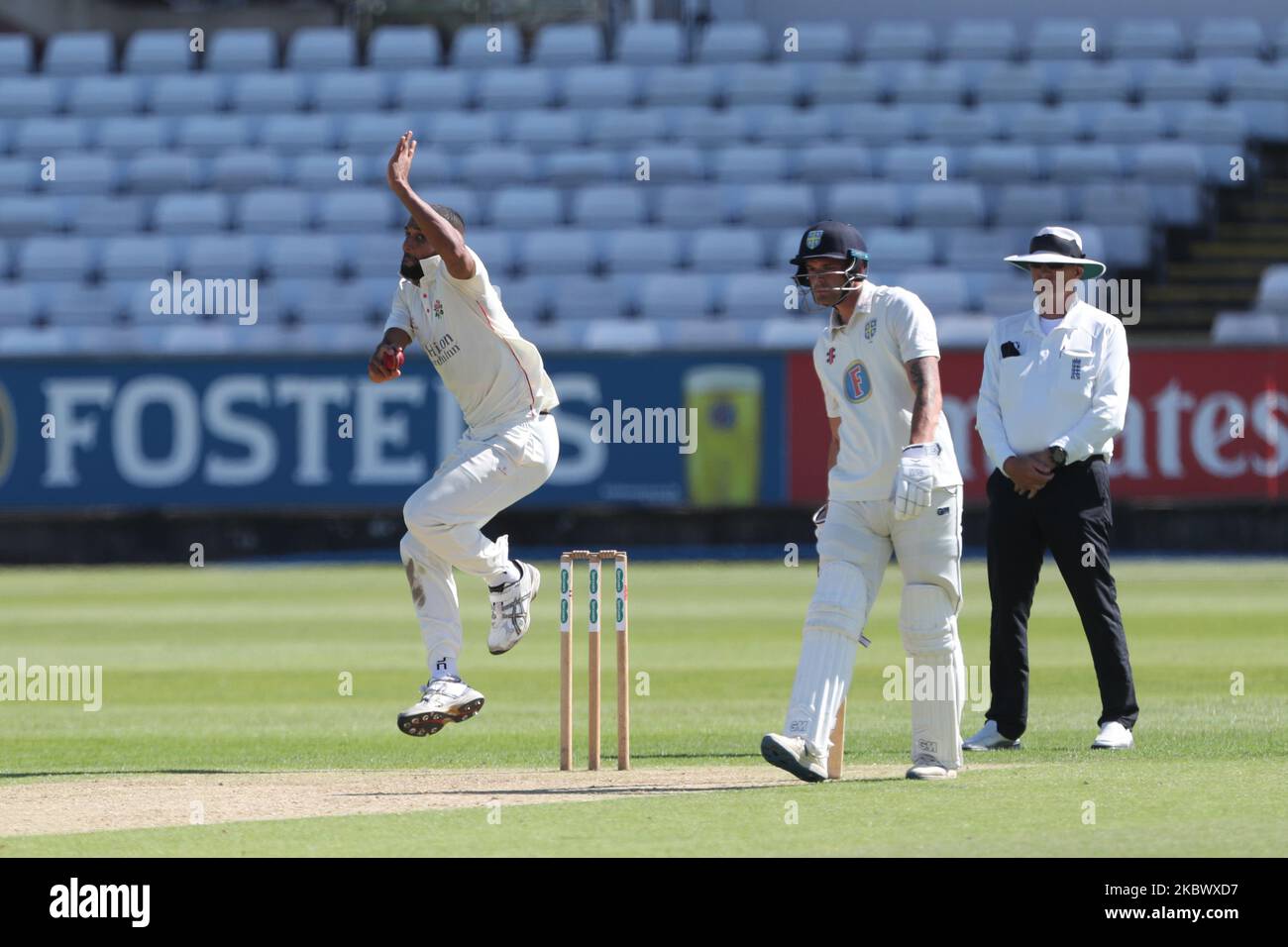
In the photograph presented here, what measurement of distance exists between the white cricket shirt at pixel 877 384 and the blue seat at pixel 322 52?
2088 cm

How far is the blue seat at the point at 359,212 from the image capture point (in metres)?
24.3

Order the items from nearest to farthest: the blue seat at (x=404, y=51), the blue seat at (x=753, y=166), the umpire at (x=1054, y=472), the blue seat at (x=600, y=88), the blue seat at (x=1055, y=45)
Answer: the umpire at (x=1054, y=472) < the blue seat at (x=753, y=166) < the blue seat at (x=600, y=88) < the blue seat at (x=1055, y=45) < the blue seat at (x=404, y=51)

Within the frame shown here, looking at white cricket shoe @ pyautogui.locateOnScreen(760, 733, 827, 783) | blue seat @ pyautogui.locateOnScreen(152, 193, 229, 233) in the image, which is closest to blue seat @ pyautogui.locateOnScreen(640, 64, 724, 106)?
blue seat @ pyautogui.locateOnScreen(152, 193, 229, 233)

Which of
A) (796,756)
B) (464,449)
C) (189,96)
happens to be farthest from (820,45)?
(796,756)

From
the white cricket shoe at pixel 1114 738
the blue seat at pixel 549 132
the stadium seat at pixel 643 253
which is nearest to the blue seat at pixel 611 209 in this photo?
the stadium seat at pixel 643 253

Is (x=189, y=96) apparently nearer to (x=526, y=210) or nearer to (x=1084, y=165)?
(x=526, y=210)

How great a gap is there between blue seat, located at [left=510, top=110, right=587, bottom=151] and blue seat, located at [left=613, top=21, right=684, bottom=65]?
1.56m

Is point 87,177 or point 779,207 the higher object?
point 87,177

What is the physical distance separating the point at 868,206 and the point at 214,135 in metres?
8.30

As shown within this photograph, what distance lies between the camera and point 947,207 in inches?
940

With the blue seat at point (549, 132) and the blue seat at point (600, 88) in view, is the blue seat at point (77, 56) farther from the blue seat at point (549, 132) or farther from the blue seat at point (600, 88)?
the blue seat at point (600, 88)

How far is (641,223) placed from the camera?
24281 millimetres
